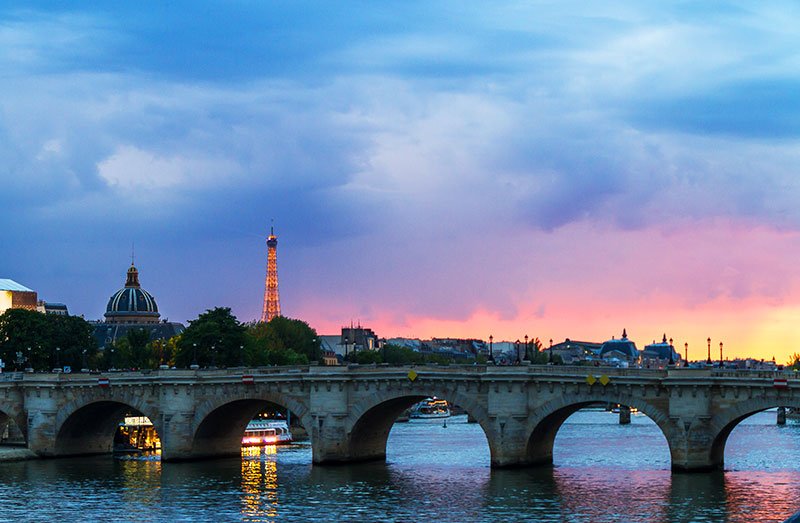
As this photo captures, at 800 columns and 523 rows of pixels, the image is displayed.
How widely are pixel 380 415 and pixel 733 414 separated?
1138 inches

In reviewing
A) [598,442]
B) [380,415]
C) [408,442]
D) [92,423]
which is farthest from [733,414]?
[92,423]

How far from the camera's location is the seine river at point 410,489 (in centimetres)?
8050

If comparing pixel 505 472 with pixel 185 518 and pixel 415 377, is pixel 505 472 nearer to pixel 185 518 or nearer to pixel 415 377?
pixel 415 377

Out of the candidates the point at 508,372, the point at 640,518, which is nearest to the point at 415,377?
the point at 508,372

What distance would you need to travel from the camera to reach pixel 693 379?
91125mm

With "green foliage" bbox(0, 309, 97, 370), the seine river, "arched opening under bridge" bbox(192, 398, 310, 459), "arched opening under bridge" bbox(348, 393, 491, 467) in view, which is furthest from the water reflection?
"green foliage" bbox(0, 309, 97, 370)

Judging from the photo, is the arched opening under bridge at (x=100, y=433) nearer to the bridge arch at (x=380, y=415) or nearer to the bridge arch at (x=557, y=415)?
the bridge arch at (x=380, y=415)

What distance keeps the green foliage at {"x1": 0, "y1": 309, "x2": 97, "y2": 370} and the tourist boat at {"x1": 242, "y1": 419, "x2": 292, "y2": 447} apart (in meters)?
28.0

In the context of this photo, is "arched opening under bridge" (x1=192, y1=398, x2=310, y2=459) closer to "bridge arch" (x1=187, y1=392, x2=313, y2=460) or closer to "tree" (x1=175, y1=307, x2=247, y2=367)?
"bridge arch" (x1=187, y1=392, x2=313, y2=460)

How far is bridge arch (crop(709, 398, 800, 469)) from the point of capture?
3472 inches

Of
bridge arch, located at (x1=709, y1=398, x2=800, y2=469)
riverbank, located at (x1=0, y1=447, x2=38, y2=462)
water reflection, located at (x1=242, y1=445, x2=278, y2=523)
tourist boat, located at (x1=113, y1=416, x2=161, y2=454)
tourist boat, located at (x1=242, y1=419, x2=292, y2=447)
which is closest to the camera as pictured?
water reflection, located at (x1=242, y1=445, x2=278, y2=523)

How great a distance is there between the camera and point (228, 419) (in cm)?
11750

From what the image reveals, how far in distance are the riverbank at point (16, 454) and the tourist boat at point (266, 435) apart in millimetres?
20271

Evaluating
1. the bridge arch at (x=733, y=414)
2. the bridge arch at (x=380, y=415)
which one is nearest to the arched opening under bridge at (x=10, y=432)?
the bridge arch at (x=380, y=415)
